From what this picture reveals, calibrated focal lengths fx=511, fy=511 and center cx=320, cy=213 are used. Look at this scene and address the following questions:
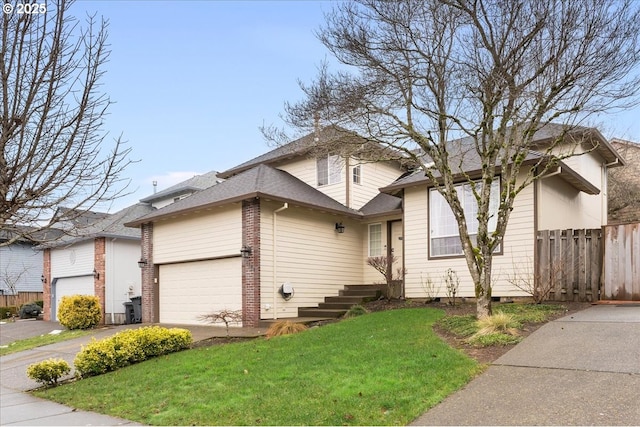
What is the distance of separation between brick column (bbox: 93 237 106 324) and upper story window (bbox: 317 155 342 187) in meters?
8.84

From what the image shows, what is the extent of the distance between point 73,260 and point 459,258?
16101 millimetres

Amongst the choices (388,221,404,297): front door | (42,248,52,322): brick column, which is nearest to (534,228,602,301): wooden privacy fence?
(388,221,404,297): front door

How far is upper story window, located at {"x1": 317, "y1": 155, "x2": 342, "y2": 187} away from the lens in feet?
58.6

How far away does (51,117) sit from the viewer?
15.3ft

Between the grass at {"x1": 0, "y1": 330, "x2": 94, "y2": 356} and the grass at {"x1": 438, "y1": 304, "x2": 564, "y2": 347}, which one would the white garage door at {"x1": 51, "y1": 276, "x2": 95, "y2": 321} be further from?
the grass at {"x1": 438, "y1": 304, "x2": 564, "y2": 347}

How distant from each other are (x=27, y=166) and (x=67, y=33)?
1268 millimetres

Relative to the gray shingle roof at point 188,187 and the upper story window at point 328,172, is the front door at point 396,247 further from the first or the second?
the gray shingle roof at point 188,187

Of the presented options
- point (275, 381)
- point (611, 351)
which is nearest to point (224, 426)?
point (275, 381)

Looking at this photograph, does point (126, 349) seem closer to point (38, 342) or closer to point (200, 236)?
point (200, 236)

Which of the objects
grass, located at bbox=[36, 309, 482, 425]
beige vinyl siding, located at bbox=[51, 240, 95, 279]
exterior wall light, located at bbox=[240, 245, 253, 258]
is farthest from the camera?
beige vinyl siding, located at bbox=[51, 240, 95, 279]

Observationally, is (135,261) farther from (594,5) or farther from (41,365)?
(594,5)

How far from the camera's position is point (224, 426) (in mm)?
5668

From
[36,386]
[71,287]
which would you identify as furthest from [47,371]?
[71,287]

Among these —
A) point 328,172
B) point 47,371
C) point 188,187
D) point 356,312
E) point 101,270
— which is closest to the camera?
point 47,371
